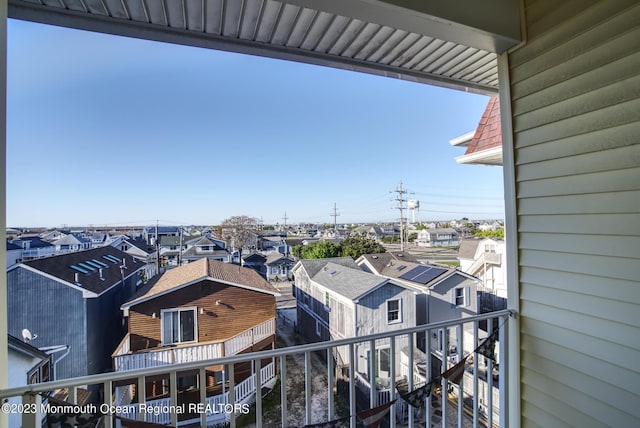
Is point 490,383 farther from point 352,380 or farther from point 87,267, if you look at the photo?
point 87,267

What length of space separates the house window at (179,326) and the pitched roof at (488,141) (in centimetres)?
307

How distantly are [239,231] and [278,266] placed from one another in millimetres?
642

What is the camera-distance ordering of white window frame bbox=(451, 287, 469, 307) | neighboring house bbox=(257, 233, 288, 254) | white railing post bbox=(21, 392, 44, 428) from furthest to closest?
→ neighboring house bbox=(257, 233, 288, 254)
white window frame bbox=(451, 287, 469, 307)
white railing post bbox=(21, 392, 44, 428)

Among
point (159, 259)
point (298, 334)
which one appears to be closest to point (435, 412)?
point (298, 334)

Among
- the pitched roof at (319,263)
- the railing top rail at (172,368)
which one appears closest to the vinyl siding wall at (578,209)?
the railing top rail at (172,368)

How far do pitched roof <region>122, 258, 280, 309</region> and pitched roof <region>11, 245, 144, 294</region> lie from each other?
0.25 metres

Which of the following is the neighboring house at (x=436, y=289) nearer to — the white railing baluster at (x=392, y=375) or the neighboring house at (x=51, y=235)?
the white railing baluster at (x=392, y=375)

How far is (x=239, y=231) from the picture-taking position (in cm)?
286

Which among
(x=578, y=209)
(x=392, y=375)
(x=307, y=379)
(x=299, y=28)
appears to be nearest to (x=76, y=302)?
(x=307, y=379)

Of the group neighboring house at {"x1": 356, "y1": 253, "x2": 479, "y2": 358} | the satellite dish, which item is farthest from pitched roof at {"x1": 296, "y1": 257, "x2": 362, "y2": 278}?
the satellite dish

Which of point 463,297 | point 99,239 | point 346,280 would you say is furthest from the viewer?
point 346,280

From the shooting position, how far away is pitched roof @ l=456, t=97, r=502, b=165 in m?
1.96

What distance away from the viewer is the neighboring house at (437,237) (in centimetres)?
271

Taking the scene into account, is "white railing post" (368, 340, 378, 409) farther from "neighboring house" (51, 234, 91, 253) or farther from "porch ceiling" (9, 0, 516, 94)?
"neighboring house" (51, 234, 91, 253)
